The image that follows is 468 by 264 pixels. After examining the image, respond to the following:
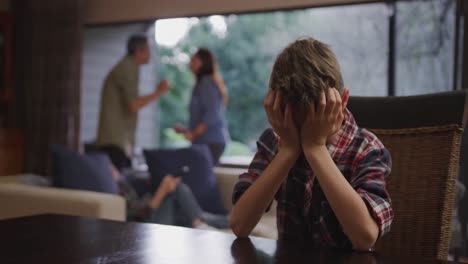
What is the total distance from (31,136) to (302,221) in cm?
504

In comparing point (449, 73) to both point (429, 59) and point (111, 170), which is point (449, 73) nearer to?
point (429, 59)

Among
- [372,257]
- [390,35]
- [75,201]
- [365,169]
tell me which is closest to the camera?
[372,257]

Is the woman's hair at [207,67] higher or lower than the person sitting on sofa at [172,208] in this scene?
higher

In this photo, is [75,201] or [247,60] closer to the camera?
[75,201]

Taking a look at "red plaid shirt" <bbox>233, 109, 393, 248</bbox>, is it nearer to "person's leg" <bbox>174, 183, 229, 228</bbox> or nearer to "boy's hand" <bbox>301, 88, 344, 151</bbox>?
"boy's hand" <bbox>301, 88, 344, 151</bbox>

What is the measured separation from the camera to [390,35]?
4.64 metres

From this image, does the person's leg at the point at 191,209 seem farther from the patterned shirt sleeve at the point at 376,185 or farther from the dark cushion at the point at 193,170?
the patterned shirt sleeve at the point at 376,185

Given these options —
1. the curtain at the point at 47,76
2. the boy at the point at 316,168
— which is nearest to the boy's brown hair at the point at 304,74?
the boy at the point at 316,168

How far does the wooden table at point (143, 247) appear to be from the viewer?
1128 millimetres

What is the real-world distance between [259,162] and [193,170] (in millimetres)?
2481

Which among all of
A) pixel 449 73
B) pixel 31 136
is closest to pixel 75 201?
pixel 449 73

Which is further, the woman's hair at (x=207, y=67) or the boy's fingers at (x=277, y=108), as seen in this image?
the woman's hair at (x=207, y=67)

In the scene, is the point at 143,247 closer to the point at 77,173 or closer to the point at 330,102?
the point at 330,102

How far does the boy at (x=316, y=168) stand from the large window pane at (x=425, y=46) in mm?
3158
